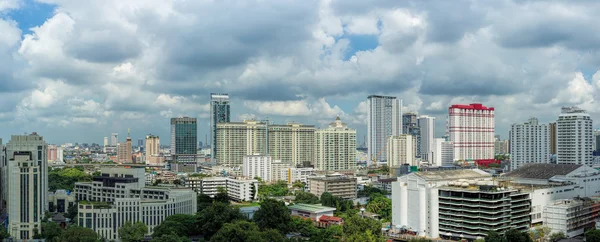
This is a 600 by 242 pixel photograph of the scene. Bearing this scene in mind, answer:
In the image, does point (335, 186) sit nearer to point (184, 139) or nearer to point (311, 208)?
point (311, 208)

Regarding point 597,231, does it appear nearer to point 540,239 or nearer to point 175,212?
point 540,239

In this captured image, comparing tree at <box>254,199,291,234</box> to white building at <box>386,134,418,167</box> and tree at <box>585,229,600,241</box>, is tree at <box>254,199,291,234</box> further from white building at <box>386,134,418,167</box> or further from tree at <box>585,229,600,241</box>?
white building at <box>386,134,418,167</box>

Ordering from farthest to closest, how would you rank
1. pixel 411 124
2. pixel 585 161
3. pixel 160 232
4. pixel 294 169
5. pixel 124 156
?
pixel 411 124
pixel 124 156
pixel 294 169
pixel 585 161
pixel 160 232

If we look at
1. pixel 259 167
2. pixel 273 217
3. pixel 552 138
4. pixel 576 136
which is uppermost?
pixel 576 136

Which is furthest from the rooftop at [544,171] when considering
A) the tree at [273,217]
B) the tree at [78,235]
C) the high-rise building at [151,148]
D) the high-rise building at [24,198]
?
the high-rise building at [151,148]

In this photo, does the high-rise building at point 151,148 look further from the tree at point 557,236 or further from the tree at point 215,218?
the tree at point 557,236

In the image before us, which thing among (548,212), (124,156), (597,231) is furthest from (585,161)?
(124,156)

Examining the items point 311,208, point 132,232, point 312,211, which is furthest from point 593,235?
point 132,232
